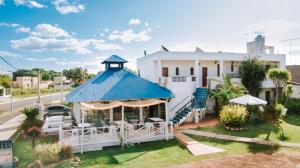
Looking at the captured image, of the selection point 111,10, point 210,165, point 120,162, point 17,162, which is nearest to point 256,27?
point 111,10

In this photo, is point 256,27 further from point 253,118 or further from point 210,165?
point 210,165

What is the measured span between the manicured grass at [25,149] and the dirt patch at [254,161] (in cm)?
854

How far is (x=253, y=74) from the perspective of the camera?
25969mm

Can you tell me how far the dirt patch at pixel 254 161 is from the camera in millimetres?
12188

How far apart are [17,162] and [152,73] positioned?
15697 millimetres

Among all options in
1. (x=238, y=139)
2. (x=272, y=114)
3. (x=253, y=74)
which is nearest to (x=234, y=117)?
(x=238, y=139)

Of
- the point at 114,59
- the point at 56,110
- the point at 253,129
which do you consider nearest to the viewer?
the point at 253,129

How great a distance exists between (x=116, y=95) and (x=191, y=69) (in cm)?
1294

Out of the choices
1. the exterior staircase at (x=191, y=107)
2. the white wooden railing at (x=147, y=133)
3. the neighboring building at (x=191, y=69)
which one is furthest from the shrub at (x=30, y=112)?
the exterior staircase at (x=191, y=107)

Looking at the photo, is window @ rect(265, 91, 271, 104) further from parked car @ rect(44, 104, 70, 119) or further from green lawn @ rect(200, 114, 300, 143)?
parked car @ rect(44, 104, 70, 119)

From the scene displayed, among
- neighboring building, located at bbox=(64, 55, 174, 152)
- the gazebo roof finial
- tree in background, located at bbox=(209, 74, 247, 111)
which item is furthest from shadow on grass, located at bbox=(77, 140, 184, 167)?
the gazebo roof finial

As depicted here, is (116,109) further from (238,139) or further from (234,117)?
(238,139)

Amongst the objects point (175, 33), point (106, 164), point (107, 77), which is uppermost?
point (175, 33)

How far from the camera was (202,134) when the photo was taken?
59.5 feet
